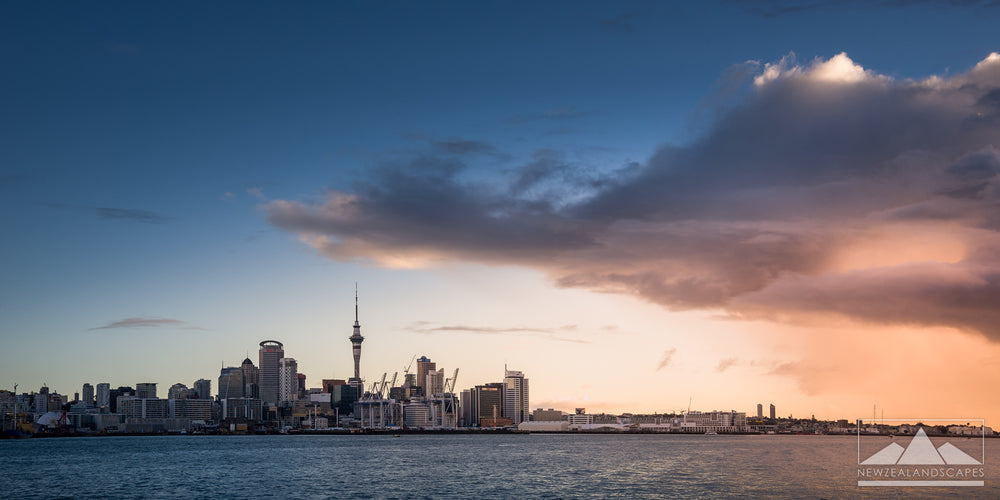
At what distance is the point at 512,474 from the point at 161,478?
5075 centimetres

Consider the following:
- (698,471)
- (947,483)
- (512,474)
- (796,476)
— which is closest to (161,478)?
(512,474)

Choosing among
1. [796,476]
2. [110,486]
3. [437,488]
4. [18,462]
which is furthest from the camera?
[18,462]

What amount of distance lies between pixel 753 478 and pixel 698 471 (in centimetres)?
1427

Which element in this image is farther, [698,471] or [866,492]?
[698,471]

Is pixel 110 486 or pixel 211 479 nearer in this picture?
pixel 110 486

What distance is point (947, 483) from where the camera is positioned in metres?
93.8

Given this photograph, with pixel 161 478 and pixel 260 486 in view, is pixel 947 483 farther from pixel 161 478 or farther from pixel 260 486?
pixel 161 478

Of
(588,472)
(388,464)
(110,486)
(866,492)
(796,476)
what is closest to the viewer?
(866,492)

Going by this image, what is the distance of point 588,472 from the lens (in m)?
117

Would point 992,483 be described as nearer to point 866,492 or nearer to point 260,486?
point 866,492

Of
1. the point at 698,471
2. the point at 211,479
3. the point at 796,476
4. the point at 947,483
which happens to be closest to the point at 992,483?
the point at 947,483

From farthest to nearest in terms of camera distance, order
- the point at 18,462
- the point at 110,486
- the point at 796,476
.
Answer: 1. the point at 18,462
2. the point at 796,476
3. the point at 110,486

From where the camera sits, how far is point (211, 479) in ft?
366

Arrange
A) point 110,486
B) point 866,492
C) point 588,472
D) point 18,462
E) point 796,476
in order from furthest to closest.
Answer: point 18,462 → point 588,472 → point 796,476 → point 110,486 → point 866,492
